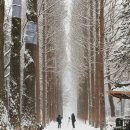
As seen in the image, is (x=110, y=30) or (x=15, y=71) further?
(x=110, y=30)

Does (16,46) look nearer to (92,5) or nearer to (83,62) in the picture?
(92,5)

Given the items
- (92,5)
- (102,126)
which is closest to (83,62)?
(92,5)

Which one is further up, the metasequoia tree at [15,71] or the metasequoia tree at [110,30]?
the metasequoia tree at [110,30]

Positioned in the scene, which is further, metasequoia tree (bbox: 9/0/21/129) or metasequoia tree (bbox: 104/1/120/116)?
metasequoia tree (bbox: 104/1/120/116)

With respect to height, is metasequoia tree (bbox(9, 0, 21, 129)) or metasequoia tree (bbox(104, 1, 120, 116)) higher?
metasequoia tree (bbox(104, 1, 120, 116))

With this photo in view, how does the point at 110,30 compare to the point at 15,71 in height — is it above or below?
above

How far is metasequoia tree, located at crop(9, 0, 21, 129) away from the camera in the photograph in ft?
39.5

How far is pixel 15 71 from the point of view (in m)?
14.1

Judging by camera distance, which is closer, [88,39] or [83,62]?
[88,39]

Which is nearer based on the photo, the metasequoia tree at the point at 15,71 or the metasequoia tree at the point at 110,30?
the metasequoia tree at the point at 15,71

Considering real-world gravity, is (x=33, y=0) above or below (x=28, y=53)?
above

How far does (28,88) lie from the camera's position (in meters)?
14.6

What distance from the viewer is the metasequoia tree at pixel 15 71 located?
1205 cm

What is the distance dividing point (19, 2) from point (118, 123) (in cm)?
967
